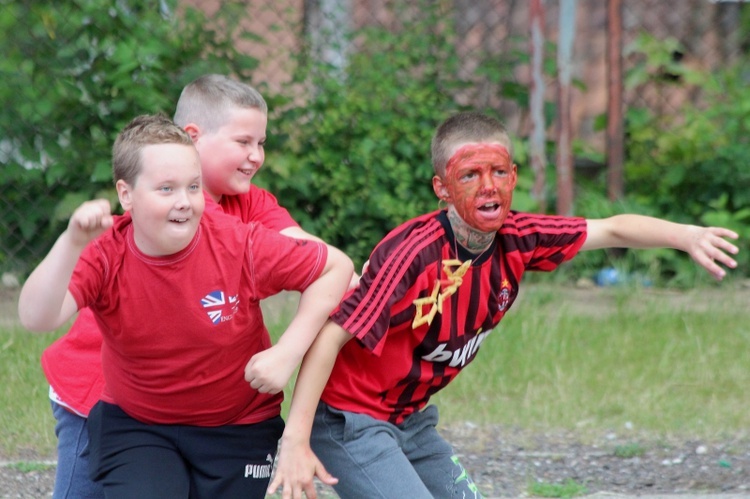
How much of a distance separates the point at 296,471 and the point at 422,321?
53 centimetres

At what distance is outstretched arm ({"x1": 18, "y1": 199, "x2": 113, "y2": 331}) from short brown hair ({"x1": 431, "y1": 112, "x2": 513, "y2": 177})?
1.07 meters

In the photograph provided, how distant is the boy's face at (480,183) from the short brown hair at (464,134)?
2 centimetres

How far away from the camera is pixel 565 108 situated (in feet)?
23.7

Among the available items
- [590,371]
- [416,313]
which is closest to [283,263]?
[416,313]

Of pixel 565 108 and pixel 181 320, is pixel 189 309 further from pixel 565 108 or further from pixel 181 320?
pixel 565 108

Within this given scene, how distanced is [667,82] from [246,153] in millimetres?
5389

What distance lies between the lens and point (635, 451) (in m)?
4.58

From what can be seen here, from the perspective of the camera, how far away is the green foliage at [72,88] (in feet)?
21.8

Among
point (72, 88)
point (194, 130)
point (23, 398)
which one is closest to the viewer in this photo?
point (194, 130)

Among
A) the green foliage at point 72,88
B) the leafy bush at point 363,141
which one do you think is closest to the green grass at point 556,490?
the leafy bush at point 363,141

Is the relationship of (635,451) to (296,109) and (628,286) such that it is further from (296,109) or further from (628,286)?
(296,109)

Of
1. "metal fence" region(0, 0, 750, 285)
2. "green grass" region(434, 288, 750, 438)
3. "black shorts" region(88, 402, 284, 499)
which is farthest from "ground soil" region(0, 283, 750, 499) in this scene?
"metal fence" region(0, 0, 750, 285)

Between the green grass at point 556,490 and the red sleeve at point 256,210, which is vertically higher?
the red sleeve at point 256,210

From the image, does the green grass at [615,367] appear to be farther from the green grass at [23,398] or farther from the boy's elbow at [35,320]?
the boy's elbow at [35,320]
